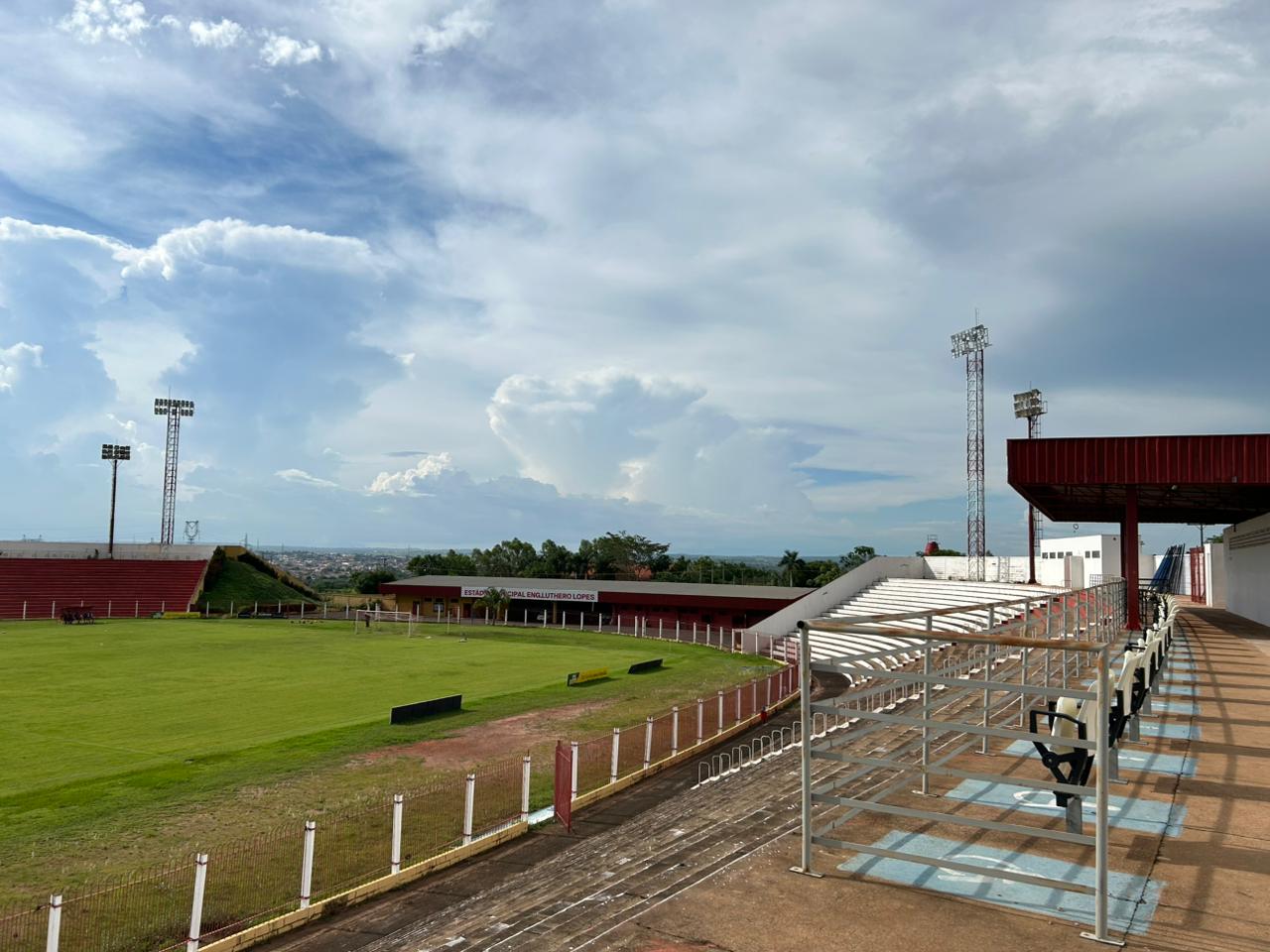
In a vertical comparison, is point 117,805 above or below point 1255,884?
below

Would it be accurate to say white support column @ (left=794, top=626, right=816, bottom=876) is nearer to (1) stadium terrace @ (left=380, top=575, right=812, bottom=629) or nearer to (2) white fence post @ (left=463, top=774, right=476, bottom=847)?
(2) white fence post @ (left=463, top=774, right=476, bottom=847)

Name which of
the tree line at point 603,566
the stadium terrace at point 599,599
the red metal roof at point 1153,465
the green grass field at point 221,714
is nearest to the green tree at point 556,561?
the tree line at point 603,566

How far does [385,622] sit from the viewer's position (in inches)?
2534

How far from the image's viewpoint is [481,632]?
56.3 m

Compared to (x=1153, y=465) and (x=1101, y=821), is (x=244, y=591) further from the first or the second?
(x=1101, y=821)

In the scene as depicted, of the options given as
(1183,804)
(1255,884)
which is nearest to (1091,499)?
(1183,804)

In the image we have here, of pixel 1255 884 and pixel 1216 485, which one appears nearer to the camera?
pixel 1255 884

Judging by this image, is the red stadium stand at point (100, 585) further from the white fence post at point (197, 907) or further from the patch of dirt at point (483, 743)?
the white fence post at point (197, 907)

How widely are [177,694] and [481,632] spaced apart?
28380 millimetres

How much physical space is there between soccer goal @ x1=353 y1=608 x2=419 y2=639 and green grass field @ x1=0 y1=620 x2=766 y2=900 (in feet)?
17.8

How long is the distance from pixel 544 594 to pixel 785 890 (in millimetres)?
60202

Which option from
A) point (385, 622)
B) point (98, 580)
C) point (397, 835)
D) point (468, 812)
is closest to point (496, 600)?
point (385, 622)

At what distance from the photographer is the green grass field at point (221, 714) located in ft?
48.4

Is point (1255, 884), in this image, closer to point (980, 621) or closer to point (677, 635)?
point (980, 621)
